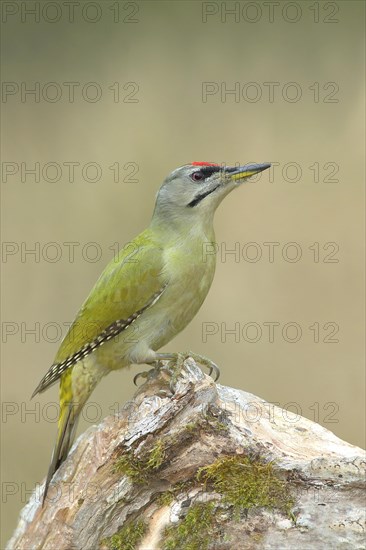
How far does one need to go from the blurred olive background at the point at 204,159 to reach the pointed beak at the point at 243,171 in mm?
1545

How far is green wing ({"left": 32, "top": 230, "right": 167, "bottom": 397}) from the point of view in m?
4.09

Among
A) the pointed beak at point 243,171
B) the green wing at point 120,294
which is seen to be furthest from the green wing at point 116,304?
the pointed beak at point 243,171

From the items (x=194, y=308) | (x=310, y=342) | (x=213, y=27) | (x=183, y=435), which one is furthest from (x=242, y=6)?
(x=183, y=435)

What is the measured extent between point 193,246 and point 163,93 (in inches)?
87.2

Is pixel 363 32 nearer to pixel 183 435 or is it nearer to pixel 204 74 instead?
pixel 204 74

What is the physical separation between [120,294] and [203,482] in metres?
1.14

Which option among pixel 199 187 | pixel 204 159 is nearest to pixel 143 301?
pixel 199 187

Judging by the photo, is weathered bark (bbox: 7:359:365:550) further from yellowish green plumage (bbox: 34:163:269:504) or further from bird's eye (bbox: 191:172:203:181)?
bird's eye (bbox: 191:172:203:181)

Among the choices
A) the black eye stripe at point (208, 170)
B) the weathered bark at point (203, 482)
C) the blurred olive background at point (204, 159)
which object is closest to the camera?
the weathered bark at point (203, 482)

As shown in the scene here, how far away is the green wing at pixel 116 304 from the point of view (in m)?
4.09

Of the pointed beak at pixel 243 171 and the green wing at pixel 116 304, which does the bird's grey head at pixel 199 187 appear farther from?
the green wing at pixel 116 304

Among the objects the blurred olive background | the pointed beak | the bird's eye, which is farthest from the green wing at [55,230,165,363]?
the blurred olive background

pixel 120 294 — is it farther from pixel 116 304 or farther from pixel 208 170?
pixel 208 170

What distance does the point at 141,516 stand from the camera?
3355 mm
